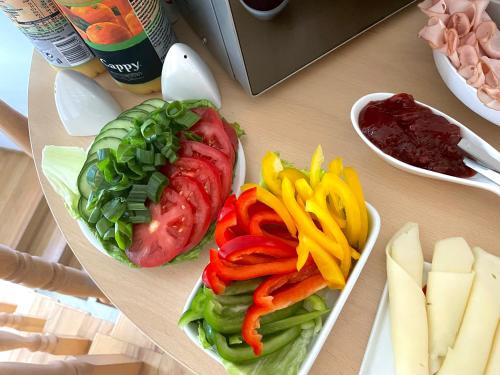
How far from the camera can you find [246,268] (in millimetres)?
576

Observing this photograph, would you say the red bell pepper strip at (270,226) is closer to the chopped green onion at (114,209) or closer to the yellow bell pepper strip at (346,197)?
the yellow bell pepper strip at (346,197)

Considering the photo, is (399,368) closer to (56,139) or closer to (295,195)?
(295,195)

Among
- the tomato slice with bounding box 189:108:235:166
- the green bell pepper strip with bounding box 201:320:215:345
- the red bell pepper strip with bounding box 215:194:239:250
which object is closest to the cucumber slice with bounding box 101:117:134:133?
the tomato slice with bounding box 189:108:235:166

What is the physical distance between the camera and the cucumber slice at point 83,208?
2.29 ft

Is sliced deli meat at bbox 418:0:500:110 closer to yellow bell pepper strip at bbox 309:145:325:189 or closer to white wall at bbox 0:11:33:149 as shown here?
yellow bell pepper strip at bbox 309:145:325:189

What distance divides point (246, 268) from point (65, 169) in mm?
402

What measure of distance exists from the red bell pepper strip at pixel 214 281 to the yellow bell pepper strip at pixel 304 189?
0.16 metres

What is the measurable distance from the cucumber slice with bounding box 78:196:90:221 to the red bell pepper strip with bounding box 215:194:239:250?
0.78ft

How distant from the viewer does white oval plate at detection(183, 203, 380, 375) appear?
0.55 m

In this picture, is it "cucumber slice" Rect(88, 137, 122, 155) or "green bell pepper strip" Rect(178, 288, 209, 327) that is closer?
"green bell pepper strip" Rect(178, 288, 209, 327)

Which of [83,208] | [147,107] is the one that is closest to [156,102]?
[147,107]

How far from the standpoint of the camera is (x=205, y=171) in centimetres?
67

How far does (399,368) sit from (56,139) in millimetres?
716

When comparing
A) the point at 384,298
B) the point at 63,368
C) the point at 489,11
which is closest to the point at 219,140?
the point at 384,298
